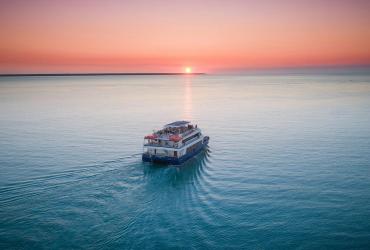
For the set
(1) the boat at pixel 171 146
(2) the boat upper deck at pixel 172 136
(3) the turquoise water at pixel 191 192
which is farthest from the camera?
(2) the boat upper deck at pixel 172 136

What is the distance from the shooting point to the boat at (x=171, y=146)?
55188 millimetres

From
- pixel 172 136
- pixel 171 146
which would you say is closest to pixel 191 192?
pixel 171 146

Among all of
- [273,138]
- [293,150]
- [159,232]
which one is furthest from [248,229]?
[273,138]

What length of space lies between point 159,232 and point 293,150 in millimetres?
38923

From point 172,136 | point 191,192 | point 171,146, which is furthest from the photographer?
point 172,136

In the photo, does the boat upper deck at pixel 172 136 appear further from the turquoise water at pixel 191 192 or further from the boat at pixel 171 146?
the turquoise water at pixel 191 192

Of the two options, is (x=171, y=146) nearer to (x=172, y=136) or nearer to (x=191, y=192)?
(x=172, y=136)

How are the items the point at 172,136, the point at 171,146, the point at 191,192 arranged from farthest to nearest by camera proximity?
the point at 172,136, the point at 171,146, the point at 191,192

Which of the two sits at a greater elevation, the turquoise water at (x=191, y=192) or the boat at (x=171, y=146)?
the boat at (x=171, y=146)

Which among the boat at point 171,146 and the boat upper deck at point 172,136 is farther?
the boat upper deck at point 172,136

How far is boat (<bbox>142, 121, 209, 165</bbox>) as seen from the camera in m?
55.2

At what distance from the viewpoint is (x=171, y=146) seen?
186 ft

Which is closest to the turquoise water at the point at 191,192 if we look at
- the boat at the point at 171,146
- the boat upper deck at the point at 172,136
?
the boat at the point at 171,146

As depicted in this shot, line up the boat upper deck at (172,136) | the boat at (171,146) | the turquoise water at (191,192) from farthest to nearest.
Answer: the boat upper deck at (172,136) → the boat at (171,146) → the turquoise water at (191,192)
